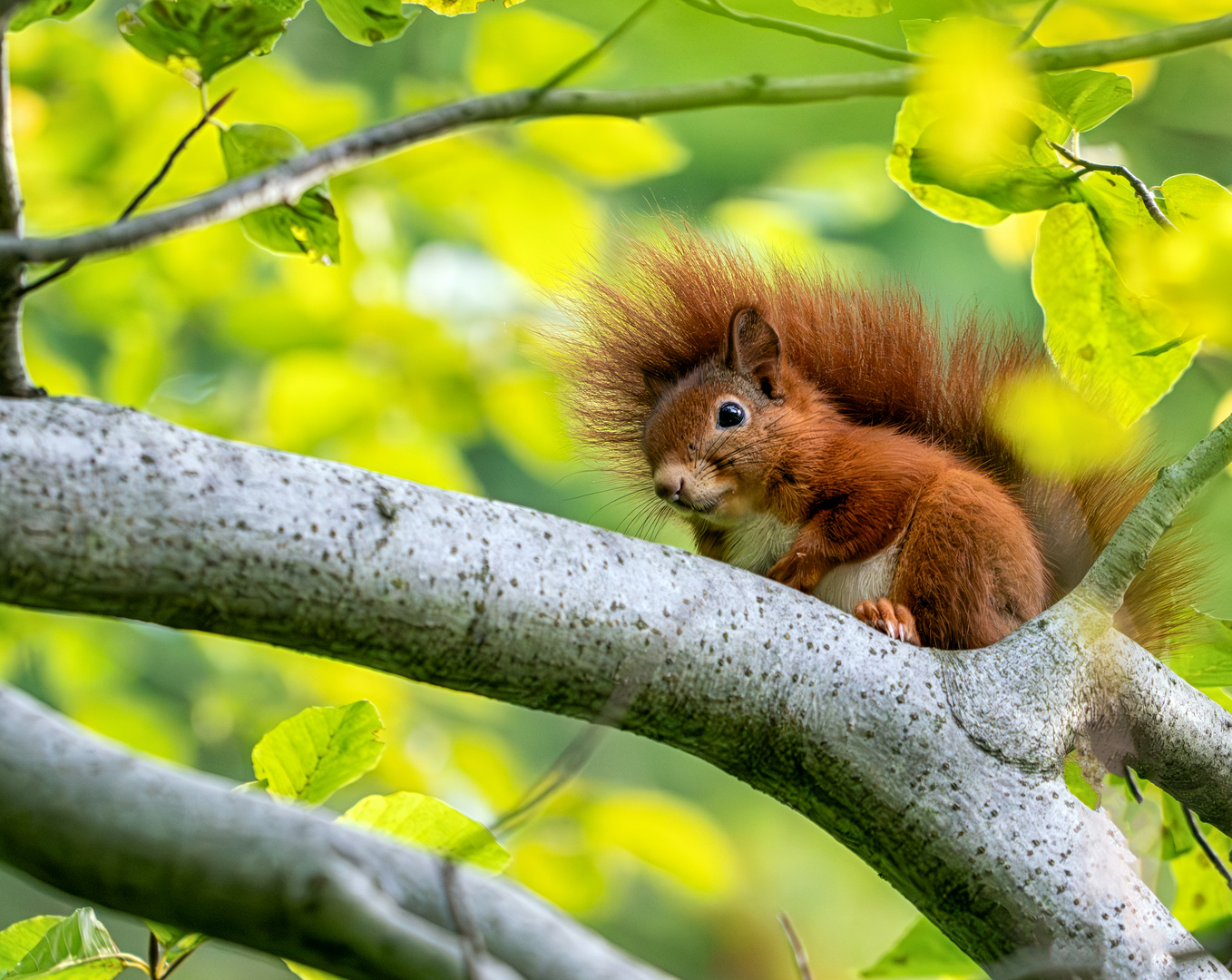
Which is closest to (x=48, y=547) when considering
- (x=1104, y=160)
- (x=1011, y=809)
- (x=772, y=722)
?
(x=772, y=722)

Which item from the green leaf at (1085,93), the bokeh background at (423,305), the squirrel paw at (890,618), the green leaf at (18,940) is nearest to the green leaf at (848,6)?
the bokeh background at (423,305)

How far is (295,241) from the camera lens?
3.26ft

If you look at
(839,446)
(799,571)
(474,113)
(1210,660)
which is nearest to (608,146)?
(839,446)

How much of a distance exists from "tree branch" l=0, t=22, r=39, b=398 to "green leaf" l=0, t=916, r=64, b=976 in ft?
1.60

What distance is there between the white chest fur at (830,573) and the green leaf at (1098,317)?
0.32 metres

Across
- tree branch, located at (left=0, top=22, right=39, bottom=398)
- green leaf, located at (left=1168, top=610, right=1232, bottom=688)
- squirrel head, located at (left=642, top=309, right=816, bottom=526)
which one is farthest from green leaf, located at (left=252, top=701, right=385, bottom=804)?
green leaf, located at (left=1168, top=610, right=1232, bottom=688)

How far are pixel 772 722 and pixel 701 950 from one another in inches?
167

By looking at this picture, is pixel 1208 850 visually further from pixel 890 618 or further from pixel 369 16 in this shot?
pixel 369 16

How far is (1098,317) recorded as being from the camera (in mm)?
1075

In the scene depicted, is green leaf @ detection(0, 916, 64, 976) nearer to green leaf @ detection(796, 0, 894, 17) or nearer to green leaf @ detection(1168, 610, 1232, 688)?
green leaf @ detection(796, 0, 894, 17)

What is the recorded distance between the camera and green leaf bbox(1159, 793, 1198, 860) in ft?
4.36

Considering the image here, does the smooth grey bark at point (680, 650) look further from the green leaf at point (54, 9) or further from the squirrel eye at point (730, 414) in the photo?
the squirrel eye at point (730, 414)

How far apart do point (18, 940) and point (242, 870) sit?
0.64m

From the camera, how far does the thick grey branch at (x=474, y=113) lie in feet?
2.10
